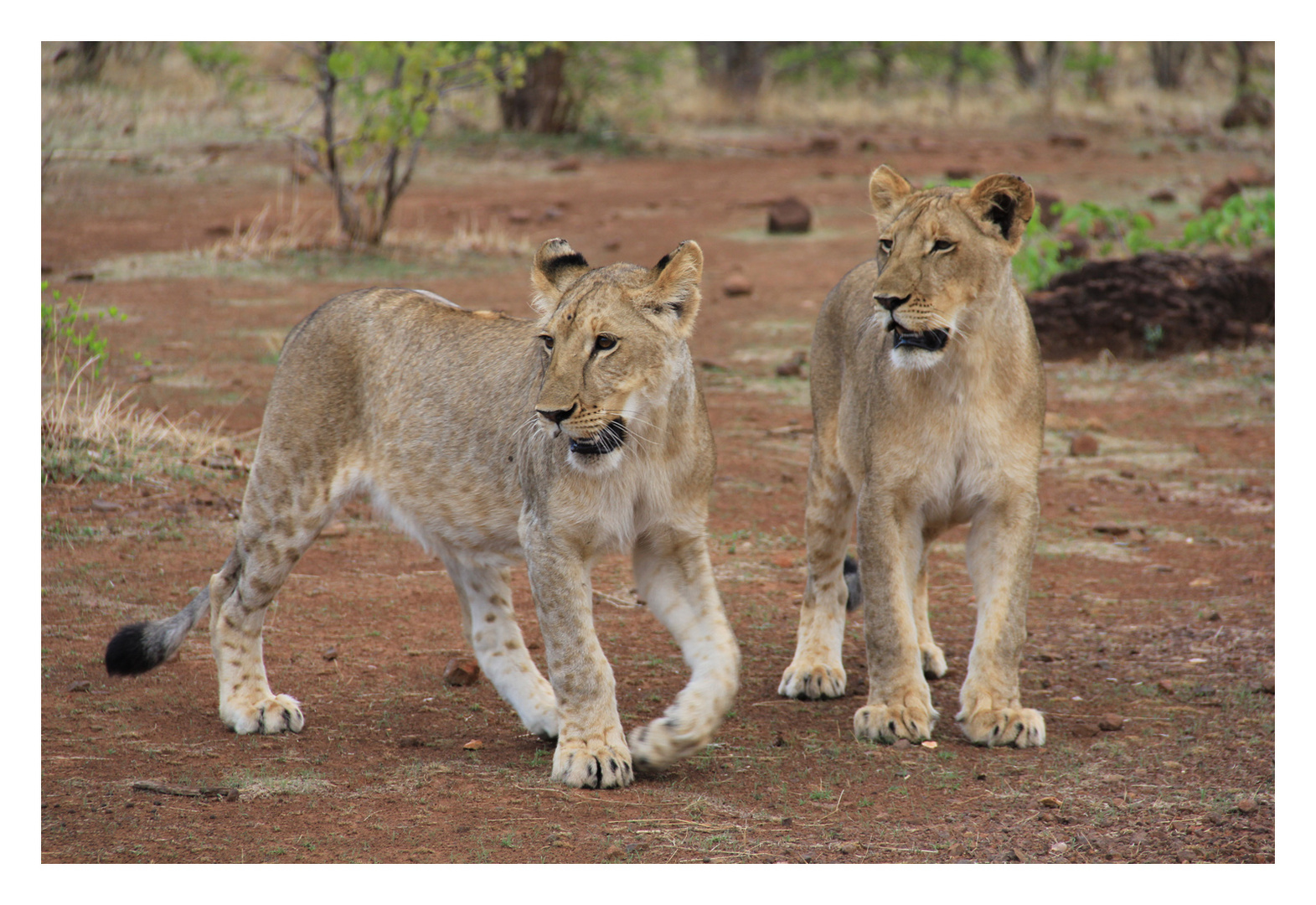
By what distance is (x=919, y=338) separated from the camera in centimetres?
455

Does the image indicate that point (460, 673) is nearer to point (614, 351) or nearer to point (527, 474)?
point (527, 474)

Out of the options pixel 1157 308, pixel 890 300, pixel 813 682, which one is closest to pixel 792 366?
pixel 1157 308

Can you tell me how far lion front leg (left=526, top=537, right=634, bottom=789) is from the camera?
4.18 meters

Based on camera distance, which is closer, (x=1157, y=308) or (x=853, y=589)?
(x=853, y=589)

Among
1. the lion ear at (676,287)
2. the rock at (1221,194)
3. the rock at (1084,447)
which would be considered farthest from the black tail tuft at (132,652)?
the rock at (1221,194)

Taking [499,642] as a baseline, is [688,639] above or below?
above

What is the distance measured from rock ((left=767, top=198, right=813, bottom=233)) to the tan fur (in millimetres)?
10675

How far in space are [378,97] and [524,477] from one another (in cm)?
956

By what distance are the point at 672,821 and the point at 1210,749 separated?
196cm

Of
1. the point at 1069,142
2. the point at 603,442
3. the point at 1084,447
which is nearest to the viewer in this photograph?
the point at 603,442

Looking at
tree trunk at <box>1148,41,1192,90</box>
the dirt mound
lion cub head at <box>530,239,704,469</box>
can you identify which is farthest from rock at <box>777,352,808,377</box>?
tree trunk at <box>1148,41,1192,90</box>

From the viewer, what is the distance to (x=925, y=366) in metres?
4.53

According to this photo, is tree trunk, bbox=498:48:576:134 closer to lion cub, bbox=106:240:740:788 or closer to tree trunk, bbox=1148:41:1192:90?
tree trunk, bbox=1148:41:1192:90
